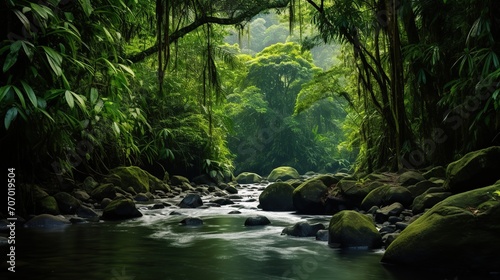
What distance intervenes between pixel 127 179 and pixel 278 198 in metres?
3.40

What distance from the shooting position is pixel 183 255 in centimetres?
520

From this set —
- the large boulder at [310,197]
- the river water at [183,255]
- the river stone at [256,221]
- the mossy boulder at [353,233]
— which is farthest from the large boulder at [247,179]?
the mossy boulder at [353,233]

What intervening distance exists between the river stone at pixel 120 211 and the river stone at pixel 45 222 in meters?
0.83

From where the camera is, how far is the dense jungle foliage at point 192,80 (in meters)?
5.06

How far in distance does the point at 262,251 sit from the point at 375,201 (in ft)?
8.90

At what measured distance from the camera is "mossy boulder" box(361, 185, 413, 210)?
23.0ft

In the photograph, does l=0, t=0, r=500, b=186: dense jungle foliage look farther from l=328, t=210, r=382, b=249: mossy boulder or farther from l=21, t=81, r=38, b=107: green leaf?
l=328, t=210, r=382, b=249: mossy boulder

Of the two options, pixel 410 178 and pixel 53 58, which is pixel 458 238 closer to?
pixel 53 58

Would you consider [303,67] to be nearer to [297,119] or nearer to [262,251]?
[297,119]

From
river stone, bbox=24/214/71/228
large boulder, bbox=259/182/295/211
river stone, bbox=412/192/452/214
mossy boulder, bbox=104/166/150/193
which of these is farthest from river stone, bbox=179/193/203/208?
river stone, bbox=412/192/452/214

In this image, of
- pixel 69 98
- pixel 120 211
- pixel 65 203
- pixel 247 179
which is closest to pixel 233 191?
pixel 120 211

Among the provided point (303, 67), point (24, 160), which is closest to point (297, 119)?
point (303, 67)

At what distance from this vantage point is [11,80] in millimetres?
4832

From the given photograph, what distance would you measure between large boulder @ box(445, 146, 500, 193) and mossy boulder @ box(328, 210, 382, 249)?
136 centimetres
